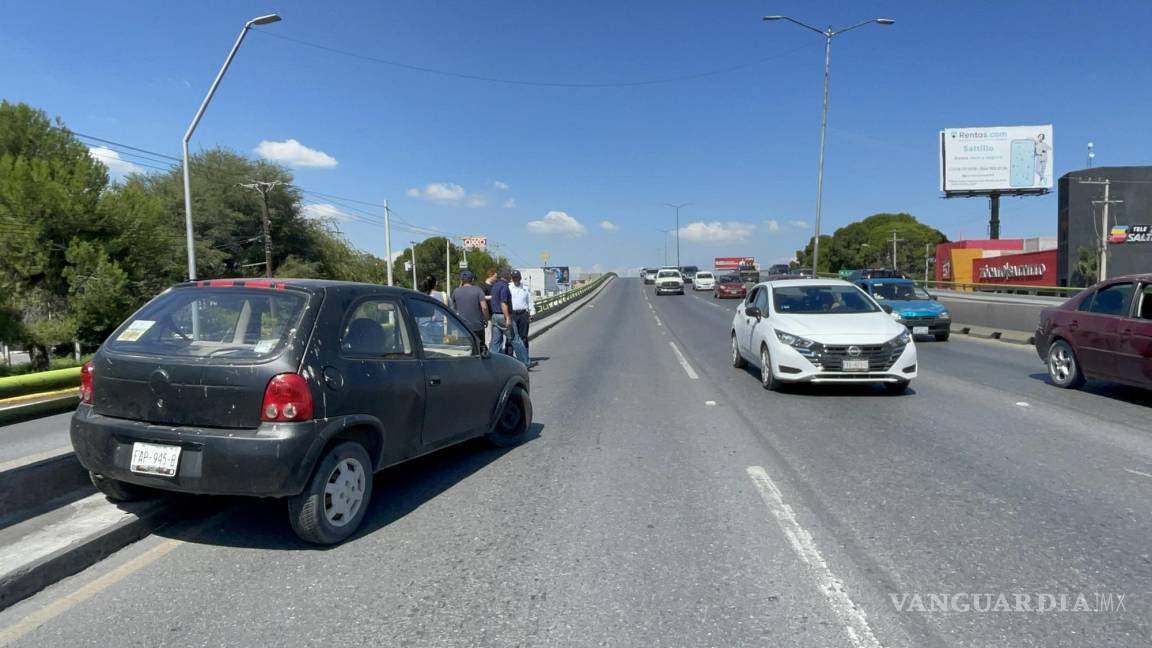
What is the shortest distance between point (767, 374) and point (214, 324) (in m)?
7.47

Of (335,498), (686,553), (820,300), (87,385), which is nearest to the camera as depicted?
(686,553)

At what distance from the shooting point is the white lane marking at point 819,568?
320 cm

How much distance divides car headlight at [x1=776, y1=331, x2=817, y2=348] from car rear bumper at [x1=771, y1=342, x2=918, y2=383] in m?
0.07

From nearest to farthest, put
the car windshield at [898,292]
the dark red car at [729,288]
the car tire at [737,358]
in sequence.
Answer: the car tire at [737,358], the car windshield at [898,292], the dark red car at [729,288]

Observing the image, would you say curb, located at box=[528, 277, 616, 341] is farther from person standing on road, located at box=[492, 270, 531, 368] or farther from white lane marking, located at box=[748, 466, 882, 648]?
white lane marking, located at box=[748, 466, 882, 648]

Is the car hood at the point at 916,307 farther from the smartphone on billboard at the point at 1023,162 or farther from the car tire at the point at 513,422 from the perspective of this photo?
the smartphone on billboard at the point at 1023,162

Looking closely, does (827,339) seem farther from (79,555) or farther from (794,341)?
(79,555)

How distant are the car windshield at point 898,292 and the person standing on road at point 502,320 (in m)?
10.5

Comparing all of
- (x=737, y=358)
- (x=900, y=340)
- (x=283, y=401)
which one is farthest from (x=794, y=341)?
(x=283, y=401)

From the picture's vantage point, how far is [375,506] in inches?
199

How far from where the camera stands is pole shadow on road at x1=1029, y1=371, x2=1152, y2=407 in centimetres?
893

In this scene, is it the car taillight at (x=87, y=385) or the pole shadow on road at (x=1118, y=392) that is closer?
the car taillight at (x=87, y=385)

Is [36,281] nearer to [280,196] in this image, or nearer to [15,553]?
[280,196]

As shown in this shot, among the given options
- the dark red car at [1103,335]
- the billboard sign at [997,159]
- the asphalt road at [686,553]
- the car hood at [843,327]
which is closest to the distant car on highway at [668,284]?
the billboard sign at [997,159]
